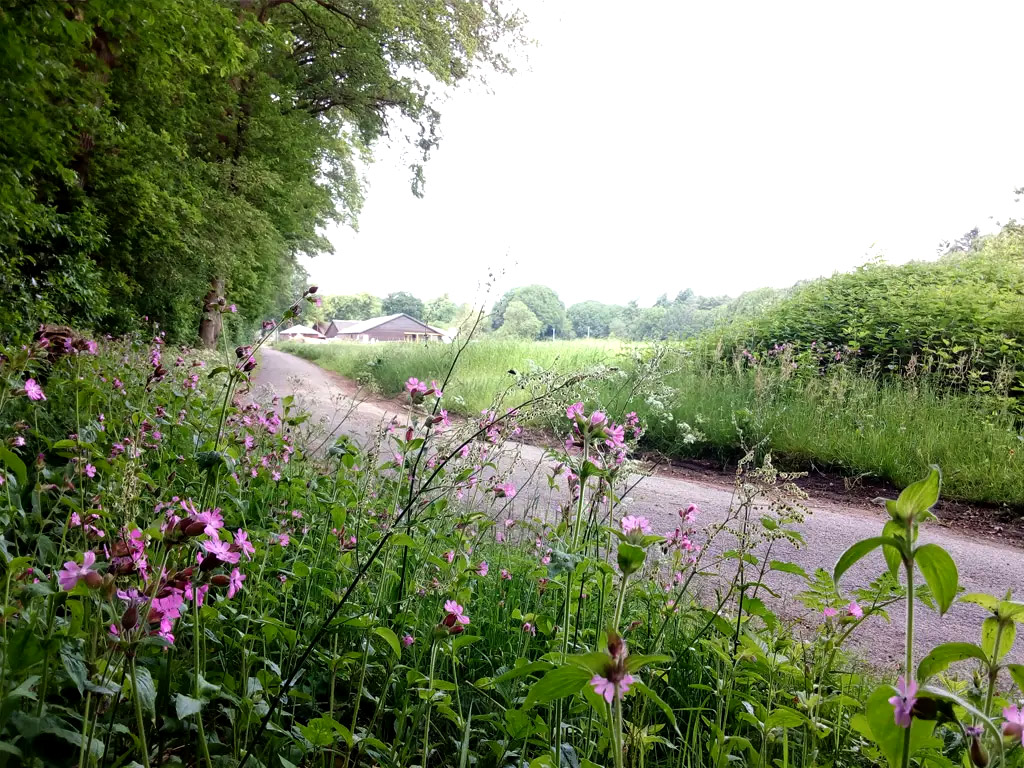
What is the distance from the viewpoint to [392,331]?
2556 centimetres

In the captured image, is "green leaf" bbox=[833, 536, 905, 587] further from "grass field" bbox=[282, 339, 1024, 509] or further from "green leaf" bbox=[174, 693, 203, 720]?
"grass field" bbox=[282, 339, 1024, 509]

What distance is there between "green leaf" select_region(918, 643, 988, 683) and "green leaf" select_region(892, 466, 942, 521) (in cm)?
12

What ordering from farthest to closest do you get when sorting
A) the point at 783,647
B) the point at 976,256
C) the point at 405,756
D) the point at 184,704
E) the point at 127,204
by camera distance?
the point at 976,256, the point at 127,204, the point at 783,647, the point at 405,756, the point at 184,704

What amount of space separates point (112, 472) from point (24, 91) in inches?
198

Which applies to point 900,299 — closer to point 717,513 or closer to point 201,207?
point 717,513

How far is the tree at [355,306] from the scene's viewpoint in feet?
189

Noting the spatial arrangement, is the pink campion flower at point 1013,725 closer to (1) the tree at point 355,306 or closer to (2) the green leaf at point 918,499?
(2) the green leaf at point 918,499

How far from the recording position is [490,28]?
14023 millimetres

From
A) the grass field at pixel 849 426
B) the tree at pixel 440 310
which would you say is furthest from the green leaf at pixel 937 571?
the grass field at pixel 849 426

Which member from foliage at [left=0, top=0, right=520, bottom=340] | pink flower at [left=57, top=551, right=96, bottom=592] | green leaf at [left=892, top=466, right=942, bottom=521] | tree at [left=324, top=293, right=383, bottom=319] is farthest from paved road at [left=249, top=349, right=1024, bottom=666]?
tree at [left=324, top=293, right=383, bottom=319]

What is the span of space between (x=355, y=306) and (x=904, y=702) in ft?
216

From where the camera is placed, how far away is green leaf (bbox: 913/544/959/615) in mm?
560

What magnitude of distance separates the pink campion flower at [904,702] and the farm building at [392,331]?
1923 millimetres

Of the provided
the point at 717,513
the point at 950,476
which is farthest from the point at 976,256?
the point at 717,513
